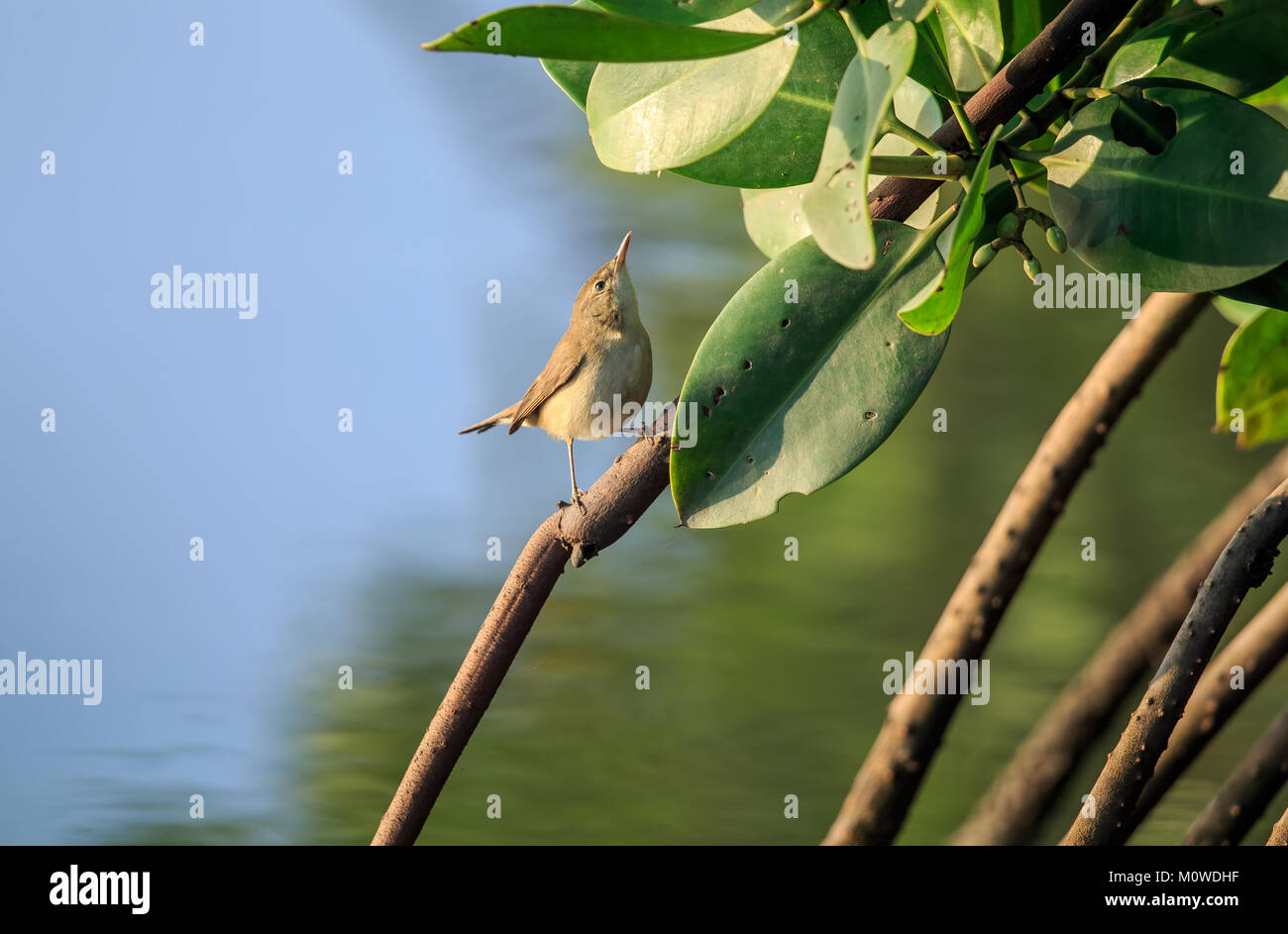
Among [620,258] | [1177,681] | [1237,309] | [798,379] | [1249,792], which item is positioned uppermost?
[620,258]

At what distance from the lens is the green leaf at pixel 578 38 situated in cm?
30

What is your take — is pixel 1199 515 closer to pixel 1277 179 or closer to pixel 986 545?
pixel 986 545

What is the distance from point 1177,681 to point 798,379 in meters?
0.27

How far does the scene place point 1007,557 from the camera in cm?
80

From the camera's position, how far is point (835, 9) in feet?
1.24

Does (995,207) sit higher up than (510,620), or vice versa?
(995,207)

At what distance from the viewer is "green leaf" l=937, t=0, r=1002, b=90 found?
1.61ft

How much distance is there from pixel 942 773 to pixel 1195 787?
0.95 ft

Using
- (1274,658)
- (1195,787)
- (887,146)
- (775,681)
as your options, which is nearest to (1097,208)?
(887,146)

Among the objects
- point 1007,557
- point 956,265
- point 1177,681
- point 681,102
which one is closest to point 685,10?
point 681,102

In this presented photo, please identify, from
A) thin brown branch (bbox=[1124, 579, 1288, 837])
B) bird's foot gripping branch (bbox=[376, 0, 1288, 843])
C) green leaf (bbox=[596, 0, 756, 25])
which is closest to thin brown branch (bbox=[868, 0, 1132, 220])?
bird's foot gripping branch (bbox=[376, 0, 1288, 843])

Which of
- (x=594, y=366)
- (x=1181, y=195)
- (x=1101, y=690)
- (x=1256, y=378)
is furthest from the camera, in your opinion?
(x=594, y=366)

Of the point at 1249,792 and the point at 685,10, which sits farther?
the point at 1249,792

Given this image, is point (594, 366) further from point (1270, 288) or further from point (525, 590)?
point (1270, 288)
